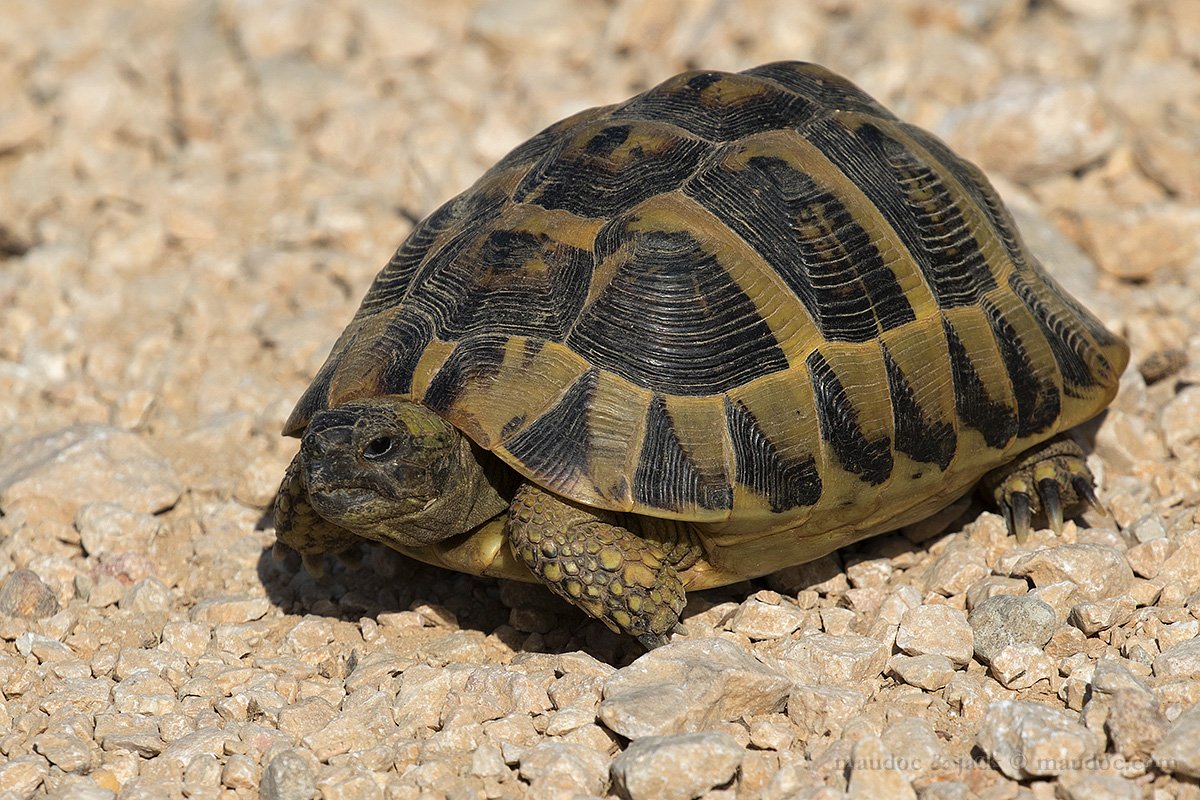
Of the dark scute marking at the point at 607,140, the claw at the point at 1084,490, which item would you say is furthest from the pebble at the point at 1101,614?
the dark scute marking at the point at 607,140

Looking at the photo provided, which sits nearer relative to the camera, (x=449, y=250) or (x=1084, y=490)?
(x=449, y=250)

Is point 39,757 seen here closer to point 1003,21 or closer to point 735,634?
point 735,634

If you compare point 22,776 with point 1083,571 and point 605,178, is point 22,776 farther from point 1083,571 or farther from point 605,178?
point 1083,571

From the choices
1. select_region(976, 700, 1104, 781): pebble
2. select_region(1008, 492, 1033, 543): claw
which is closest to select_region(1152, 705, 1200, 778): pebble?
select_region(976, 700, 1104, 781): pebble

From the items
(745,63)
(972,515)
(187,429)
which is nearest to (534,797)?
(972,515)

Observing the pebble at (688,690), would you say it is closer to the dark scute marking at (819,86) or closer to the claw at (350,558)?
the claw at (350,558)

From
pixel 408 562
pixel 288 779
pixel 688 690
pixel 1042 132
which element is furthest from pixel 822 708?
pixel 1042 132

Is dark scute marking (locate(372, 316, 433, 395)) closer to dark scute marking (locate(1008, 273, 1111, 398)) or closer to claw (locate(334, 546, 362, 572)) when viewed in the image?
claw (locate(334, 546, 362, 572))
